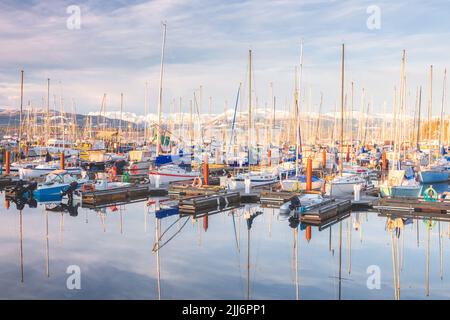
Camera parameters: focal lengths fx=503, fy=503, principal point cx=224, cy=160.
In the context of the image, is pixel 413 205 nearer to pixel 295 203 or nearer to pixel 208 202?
pixel 295 203

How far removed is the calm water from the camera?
15719 mm

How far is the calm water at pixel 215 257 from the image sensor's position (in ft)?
51.6

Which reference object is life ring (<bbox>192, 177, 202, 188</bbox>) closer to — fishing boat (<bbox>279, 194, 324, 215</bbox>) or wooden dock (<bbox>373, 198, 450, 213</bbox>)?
fishing boat (<bbox>279, 194, 324, 215</bbox>)

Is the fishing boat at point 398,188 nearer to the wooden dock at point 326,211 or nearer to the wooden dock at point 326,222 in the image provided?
the wooden dock at point 326,211

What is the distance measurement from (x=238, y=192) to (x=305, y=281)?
1739 centimetres

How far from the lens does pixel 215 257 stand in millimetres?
20062

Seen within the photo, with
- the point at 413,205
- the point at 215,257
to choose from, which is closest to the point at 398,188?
the point at 413,205

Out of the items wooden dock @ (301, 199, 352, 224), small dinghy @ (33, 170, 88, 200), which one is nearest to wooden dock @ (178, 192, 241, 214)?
wooden dock @ (301, 199, 352, 224)

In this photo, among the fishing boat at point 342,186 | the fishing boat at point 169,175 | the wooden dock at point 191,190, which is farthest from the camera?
the fishing boat at point 169,175

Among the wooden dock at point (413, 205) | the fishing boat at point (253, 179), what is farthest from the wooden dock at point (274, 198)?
the wooden dock at point (413, 205)

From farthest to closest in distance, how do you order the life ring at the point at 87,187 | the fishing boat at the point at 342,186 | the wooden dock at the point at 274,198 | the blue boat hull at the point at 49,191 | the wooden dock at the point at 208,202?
the blue boat hull at the point at 49,191
the life ring at the point at 87,187
the fishing boat at the point at 342,186
the wooden dock at the point at 274,198
the wooden dock at the point at 208,202

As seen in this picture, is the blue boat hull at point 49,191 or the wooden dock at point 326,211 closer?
the wooden dock at point 326,211

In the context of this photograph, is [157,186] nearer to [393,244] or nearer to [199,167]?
[199,167]

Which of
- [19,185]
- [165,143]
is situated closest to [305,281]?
[19,185]
